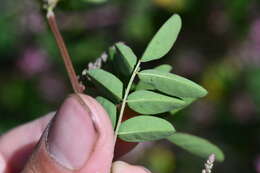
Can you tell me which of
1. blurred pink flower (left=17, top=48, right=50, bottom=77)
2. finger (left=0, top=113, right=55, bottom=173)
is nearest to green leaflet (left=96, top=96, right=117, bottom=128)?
finger (left=0, top=113, right=55, bottom=173)

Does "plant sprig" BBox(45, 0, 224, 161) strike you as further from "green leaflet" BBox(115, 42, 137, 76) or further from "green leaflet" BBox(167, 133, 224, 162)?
"green leaflet" BBox(167, 133, 224, 162)

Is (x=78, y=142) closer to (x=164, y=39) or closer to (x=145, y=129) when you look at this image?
(x=145, y=129)

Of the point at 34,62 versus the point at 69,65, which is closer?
the point at 69,65

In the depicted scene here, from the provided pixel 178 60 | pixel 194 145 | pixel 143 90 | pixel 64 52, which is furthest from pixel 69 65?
pixel 178 60

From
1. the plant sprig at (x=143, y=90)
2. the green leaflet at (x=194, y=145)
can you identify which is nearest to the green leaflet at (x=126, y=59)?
the plant sprig at (x=143, y=90)

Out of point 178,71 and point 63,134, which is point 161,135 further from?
point 178,71

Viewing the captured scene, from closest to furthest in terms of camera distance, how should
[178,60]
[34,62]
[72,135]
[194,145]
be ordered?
1. [72,135]
2. [194,145]
3. [178,60]
4. [34,62]
